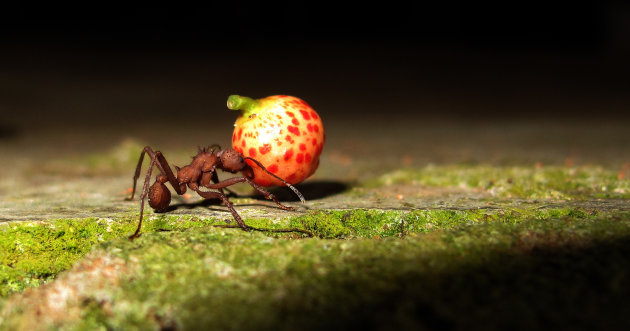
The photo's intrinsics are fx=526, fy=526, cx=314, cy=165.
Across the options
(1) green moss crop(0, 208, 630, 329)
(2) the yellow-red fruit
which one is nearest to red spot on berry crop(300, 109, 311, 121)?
→ (2) the yellow-red fruit

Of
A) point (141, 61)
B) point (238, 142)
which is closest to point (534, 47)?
point (141, 61)

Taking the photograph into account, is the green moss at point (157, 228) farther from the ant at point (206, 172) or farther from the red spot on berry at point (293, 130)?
the red spot on berry at point (293, 130)

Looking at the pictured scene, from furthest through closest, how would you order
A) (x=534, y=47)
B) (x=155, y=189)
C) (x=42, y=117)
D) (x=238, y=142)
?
(x=534, y=47)
(x=42, y=117)
(x=238, y=142)
(x=155, y=189)

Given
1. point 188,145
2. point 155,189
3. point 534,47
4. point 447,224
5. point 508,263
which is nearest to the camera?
point 508,263

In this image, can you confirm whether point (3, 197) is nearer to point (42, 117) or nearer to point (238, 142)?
point (238, 142)

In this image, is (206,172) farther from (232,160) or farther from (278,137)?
(278,137)

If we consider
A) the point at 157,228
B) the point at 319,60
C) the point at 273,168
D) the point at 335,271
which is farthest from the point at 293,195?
the point at 319,60

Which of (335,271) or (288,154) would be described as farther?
(288,154)
